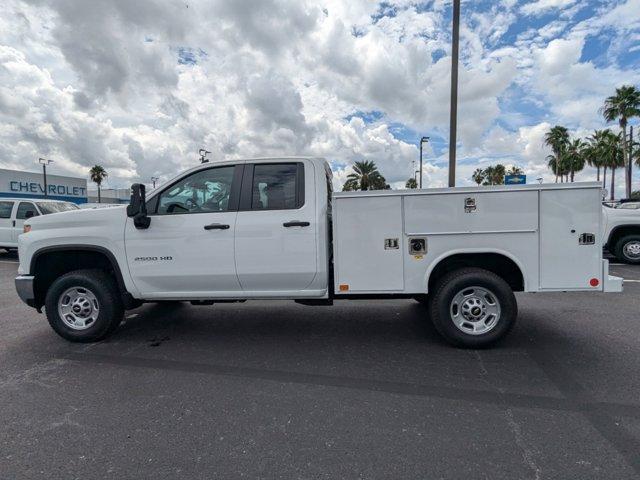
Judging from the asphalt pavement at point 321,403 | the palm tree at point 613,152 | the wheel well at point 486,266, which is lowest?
the asphalt pavement at point 321,403

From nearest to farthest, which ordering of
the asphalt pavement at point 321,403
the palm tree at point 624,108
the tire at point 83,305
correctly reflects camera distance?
the asphalt pavement at point 321,403 → the tire at point 83,305 → the palm tree at point 624,108

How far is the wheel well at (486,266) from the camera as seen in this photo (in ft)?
14.2

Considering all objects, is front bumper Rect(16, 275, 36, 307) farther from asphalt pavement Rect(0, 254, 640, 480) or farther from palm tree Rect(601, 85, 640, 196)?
palm tree Rect(601, 85, 640, 196)

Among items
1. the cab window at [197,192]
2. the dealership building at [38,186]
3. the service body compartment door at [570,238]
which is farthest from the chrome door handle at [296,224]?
the dealership building at [38,186]

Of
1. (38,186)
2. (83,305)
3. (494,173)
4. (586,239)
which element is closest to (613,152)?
(494,173)

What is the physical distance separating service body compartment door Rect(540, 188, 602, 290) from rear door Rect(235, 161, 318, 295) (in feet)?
7.68

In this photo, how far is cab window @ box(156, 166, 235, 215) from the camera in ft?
14.8

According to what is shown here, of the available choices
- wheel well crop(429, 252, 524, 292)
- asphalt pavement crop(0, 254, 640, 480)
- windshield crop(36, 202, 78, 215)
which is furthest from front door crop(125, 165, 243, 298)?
windshield crop(36, 202, 78, 215)

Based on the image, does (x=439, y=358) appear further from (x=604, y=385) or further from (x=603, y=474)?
(x=603, y=474)

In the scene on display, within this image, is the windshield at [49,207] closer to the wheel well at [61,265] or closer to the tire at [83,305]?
the wheel well at [61,265]

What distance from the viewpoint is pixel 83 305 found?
15.4 ft

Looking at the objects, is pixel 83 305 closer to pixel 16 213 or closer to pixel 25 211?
pixel 25 211

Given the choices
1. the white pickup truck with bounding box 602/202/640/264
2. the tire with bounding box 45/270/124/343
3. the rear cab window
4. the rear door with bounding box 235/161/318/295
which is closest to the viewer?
the rear door with bounding box 235/161/318/295

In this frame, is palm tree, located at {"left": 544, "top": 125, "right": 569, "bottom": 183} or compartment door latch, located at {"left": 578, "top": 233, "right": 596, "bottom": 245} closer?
compartment door latch, located at {"left": 578, "top": 233, "right": 596, "bottom": 245}
